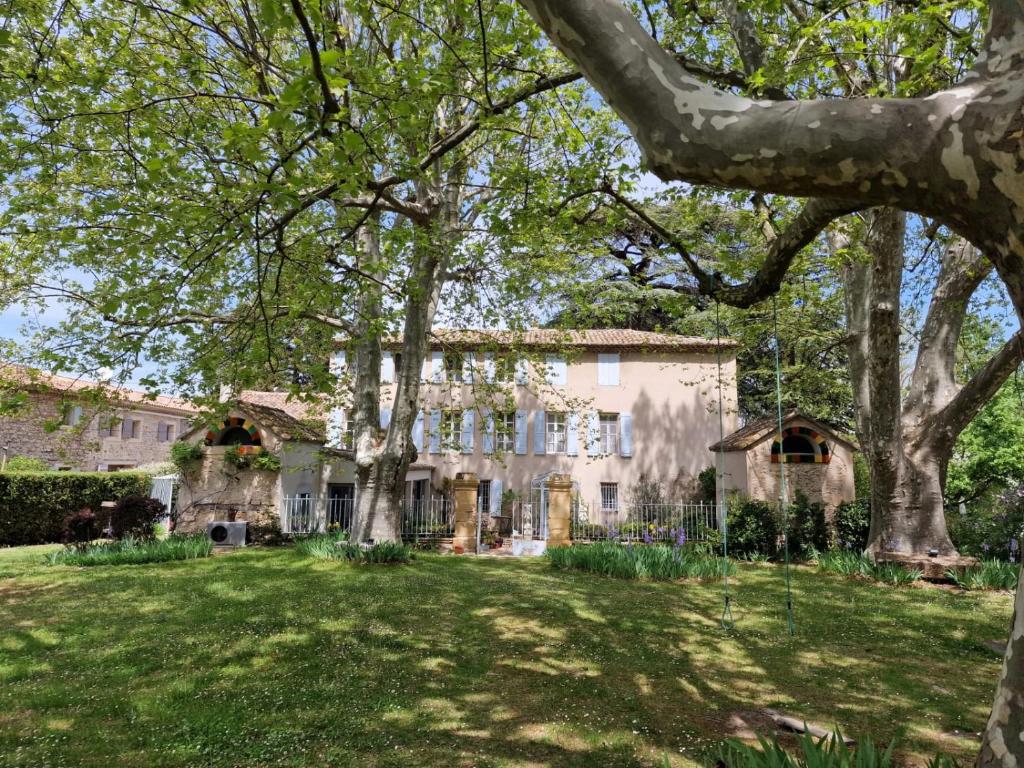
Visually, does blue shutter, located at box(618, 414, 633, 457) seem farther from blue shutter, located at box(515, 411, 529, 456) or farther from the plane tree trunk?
the plane tree trunk

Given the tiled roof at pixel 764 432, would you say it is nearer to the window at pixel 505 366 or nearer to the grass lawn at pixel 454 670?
the window at pixel 505 366

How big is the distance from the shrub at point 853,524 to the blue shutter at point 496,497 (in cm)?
1058

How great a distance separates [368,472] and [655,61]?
1119 centimetres

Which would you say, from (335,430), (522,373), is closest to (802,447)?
(522,373)

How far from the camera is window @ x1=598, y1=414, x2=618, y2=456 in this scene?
21203 mm

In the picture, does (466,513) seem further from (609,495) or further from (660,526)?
(609,495)

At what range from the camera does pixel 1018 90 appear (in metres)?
1.96

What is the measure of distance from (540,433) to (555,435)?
574 millimetres

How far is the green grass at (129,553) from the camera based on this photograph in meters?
11.1

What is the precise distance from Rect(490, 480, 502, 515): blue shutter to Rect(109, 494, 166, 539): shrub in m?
10.3

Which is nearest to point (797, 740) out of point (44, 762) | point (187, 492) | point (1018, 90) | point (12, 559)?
point (1018, 90)

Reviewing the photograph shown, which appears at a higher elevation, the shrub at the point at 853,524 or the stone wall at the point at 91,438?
the stone wall at the point at 91,438

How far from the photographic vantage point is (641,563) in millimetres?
10414

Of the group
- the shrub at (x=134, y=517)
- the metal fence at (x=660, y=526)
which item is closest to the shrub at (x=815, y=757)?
the metal fence at (x=660, y=526)
